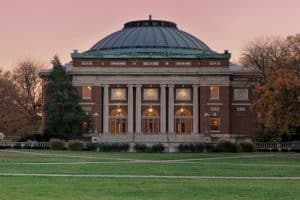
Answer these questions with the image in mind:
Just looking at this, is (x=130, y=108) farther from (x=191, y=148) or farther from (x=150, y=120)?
(x=191, y=148)

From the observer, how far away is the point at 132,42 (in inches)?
4321

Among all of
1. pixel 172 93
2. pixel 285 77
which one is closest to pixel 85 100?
pixel 172 93

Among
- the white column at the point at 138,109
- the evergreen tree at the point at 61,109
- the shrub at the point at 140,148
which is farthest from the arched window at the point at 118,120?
the shrub at the point at 140,148

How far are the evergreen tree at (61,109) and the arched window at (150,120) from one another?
17.1 m

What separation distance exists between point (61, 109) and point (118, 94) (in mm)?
18884

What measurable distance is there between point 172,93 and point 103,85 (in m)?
10.0

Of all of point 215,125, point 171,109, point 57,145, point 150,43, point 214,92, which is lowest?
point 57,145

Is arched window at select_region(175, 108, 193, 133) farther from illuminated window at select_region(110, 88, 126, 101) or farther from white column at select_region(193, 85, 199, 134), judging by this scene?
illuminated window at select_region(110, 88, 126, 101)

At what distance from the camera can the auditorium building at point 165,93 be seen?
97250mm

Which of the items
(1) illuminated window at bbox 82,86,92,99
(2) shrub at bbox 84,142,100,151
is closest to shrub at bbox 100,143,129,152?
(2) shrub at bbox 84,142,100,151

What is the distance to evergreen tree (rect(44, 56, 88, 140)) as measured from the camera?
263 ft

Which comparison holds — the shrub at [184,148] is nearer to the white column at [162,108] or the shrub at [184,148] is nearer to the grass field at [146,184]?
the white column at [162,108]

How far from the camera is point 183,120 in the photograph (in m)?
98.1

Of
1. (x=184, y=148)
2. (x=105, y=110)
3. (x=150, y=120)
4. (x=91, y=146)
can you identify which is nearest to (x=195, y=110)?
(x=150, y=120)
